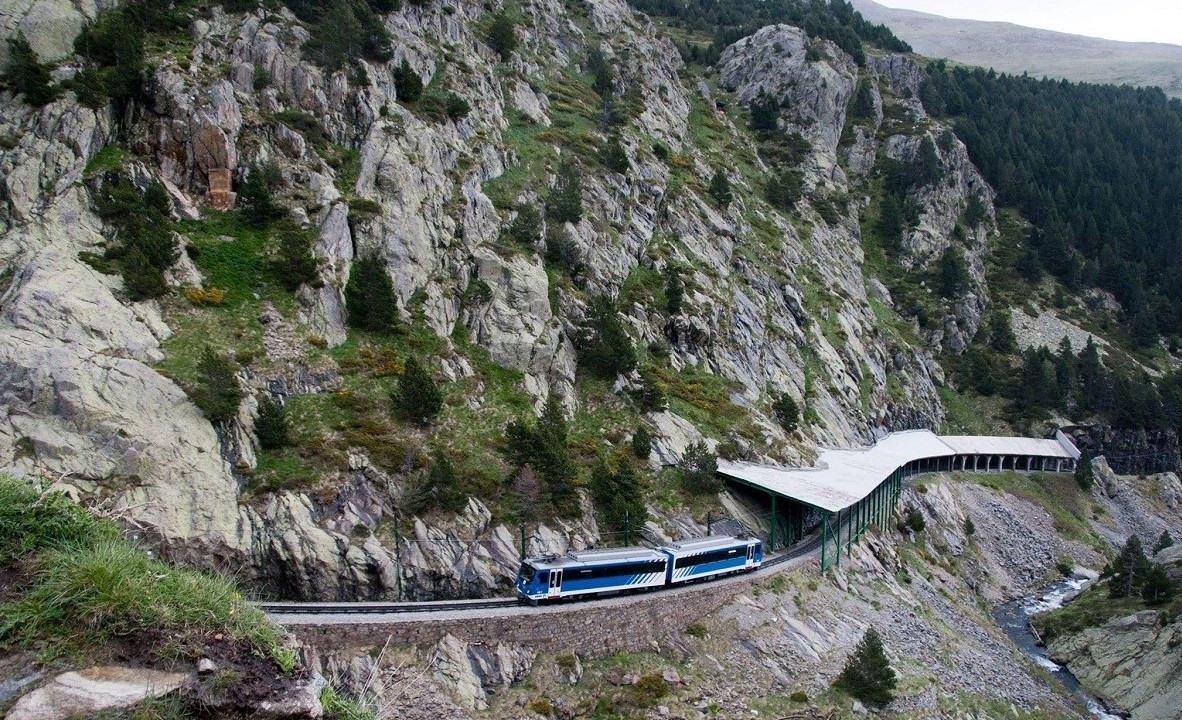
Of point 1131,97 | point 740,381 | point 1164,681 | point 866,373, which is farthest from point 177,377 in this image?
point 1131,97

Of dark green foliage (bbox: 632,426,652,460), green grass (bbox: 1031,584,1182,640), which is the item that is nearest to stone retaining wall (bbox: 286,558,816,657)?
dark green foliage (bbox: 632,426,652,460)

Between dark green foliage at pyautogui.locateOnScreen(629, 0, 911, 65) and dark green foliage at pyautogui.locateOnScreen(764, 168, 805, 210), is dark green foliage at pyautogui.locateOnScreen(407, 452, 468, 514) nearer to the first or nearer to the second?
dark green foliage at pyautogui.locateOnScreen(764, 168, 805, 210)

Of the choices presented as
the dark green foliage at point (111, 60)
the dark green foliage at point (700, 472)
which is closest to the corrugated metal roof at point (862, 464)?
the dark green foliage at point (700, 472)

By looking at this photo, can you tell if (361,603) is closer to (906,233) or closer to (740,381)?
(740,381)

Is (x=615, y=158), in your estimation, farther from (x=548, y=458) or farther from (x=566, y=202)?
(x=548, y=458)

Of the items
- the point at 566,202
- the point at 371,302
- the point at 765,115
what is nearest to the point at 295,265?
the point at 371,302

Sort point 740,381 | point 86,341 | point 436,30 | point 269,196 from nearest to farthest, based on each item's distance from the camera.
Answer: point 86,341 < point 269,196 < point 740,381 < point 436,30
